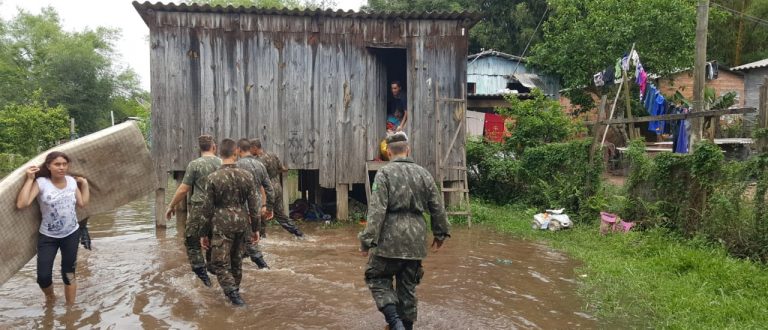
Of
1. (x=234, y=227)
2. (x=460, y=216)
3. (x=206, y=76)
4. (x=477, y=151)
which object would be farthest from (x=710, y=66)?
(x=234, y=227)

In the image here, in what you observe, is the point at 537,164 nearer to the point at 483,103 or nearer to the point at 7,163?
the point at 483,103

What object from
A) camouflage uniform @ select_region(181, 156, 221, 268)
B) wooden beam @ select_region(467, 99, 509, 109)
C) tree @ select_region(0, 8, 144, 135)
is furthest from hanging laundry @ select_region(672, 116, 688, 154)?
tree @ select_region(0, 8, 144, 135)

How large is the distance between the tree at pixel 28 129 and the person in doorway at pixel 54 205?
855 inches

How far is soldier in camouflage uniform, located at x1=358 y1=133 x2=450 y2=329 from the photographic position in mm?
4445

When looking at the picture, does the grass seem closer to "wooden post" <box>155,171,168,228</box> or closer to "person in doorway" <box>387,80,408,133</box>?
"person in doorway" <box>387,80,408,133</box>

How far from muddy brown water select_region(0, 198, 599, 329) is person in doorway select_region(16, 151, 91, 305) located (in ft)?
1.90

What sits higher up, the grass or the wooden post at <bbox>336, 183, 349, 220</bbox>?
the wooden post at <bbox>336, 183, 349, 220</bbox>

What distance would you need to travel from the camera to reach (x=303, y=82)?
10719mm

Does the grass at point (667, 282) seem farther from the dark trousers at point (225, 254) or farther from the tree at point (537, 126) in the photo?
the tree at point (537, 126)

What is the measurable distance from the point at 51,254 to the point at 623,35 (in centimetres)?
1835

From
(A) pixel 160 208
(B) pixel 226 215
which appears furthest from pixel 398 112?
(B) pixel 226 215

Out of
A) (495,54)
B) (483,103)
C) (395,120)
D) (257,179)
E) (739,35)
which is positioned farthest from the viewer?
(739,35)

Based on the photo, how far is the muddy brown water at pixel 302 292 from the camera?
5.13 m

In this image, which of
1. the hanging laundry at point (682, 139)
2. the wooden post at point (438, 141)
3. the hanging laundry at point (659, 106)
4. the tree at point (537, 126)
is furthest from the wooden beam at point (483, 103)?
the hanging laundry at point (682, 139)
